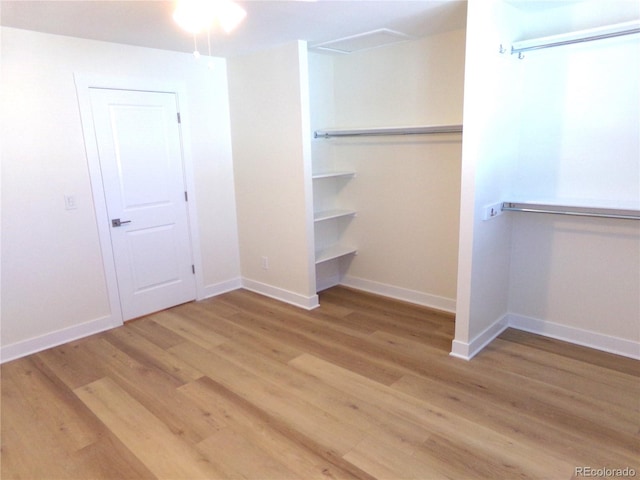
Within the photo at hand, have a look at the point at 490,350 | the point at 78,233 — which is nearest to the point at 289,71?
the point at 78,233

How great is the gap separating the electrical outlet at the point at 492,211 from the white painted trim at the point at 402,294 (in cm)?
108

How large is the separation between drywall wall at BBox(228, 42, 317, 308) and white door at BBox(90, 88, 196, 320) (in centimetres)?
62

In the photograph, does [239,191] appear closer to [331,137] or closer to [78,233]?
[331,137]

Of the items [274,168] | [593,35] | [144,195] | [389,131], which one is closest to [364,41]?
[389,131]

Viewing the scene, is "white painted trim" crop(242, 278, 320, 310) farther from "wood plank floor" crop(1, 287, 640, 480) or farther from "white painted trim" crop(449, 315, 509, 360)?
"white painted trim" crop(449, 315, 509, 360)

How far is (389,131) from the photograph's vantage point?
3.84 m

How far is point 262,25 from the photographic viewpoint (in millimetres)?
3074

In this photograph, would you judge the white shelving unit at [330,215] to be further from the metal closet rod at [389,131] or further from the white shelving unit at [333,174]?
the metal closet rod at [389,131]

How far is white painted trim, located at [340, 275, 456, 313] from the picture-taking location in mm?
3920

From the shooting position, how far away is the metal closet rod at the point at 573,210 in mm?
2653

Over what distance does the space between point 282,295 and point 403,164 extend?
67.2 inches

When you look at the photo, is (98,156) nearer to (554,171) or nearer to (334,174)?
(334,174)

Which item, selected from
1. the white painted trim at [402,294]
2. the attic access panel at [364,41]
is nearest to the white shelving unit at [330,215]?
the white painted trim at [402,294]

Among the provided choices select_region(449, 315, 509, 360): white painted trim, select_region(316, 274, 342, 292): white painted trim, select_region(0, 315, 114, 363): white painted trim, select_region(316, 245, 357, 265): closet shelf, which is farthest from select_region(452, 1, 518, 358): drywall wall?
select_region(0, 315, 114, 363): white painted trim
